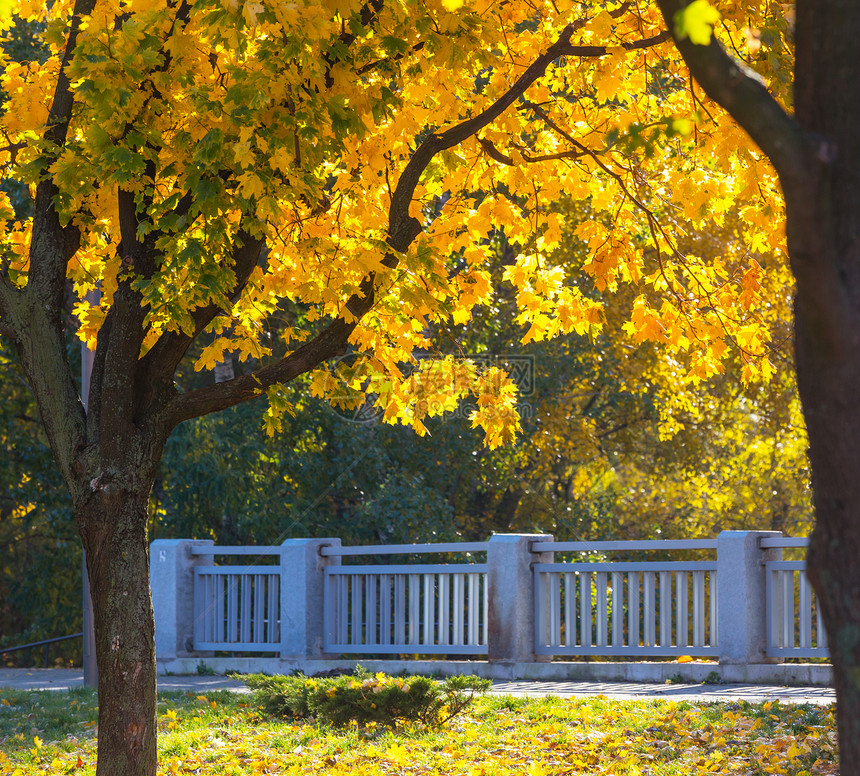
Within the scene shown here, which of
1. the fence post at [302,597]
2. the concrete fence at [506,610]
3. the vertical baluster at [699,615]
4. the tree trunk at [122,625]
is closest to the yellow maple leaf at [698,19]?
the tree trunk at [122,625]

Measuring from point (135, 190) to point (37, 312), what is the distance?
948mm

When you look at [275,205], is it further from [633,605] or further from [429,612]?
[429,612]

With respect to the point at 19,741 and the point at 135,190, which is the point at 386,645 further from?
the point at 135,190

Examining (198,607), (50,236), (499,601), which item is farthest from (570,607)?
(50,236)

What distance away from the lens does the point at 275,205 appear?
5.00 metres

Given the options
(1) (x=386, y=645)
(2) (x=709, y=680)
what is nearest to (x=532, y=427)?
(1) (x=386, y=645)

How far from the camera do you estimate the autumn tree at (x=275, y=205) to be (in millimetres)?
5238

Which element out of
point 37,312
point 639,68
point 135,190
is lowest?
point 37,312

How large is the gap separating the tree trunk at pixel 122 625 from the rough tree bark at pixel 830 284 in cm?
369

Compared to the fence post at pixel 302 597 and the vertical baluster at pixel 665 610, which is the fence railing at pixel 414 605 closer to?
the fence post at pixel 302 597

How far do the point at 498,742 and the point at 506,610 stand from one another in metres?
4.08

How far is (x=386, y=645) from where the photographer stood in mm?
12195

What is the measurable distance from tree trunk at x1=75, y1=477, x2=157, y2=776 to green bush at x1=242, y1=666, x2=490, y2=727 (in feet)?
8.62

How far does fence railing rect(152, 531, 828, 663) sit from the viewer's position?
33.8ft
